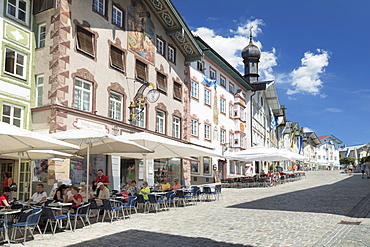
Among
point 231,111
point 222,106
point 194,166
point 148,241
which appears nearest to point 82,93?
point 148,241

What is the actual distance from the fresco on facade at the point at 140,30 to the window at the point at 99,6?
2.20 metres

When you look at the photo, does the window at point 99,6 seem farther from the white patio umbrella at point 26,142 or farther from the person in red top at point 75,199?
the person in red top at point 75,199

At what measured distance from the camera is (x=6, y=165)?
18.5 metres

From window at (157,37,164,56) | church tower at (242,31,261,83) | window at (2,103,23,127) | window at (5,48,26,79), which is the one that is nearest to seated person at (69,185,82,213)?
window at (2,103,23,127)

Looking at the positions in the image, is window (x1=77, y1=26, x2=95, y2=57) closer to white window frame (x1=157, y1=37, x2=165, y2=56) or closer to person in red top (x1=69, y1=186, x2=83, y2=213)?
white window frame (x1=157, y1=37, x2=165, y2=56)

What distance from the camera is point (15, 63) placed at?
1727 centimetres

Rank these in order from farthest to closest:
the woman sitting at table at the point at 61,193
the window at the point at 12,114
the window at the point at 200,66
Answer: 1. the window at the point at 200,66
2. the window at the point at 12,114
3. the woman sitting at table at the point at 61,193

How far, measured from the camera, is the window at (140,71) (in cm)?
2359

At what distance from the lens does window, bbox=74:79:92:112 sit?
735 inches

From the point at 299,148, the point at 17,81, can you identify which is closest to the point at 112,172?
the point at 17,81

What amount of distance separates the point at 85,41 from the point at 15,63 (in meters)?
3.64

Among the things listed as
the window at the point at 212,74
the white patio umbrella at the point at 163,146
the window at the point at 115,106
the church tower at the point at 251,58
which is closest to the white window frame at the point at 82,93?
Answer: the window at the point at 115,106

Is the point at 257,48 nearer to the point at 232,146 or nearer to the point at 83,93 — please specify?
the point at 232,146

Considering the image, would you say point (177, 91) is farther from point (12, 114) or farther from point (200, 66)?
point (12, 114)
